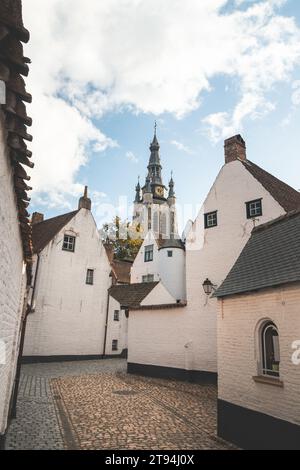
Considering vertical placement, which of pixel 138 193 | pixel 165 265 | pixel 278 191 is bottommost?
pixel 165 265

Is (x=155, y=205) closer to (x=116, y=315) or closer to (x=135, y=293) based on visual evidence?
(x=116, y=315)

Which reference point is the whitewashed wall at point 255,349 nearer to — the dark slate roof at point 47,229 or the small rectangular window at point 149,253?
→ the dark slate roof at point 47,229

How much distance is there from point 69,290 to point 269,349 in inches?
657

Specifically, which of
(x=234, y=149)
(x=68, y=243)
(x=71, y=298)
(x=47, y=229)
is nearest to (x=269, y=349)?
(x=234, y=149)

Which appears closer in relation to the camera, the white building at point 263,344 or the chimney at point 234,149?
the white building at point 263,344

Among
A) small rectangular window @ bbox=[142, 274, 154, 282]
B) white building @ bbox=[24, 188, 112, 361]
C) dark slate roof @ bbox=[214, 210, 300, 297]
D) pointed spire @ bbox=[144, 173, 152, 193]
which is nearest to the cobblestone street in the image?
dark slate roof @ bbox=[214, 210, 300, 297]

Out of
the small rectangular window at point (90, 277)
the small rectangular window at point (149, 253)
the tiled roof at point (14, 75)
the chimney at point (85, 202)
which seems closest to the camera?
the tiled roof at point (14, 75)

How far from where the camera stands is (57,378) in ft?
48.6

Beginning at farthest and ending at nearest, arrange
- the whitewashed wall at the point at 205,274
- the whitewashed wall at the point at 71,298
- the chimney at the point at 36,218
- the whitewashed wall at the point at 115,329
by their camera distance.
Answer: the chimney at the point at 36,218 < the whitewashed wall at the point at 115,329 < the whitewashed wall at the point at 71,298 < the whitewashed wall at the point at 205,274

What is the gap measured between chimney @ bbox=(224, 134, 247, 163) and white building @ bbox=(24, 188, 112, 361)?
38.5 feet

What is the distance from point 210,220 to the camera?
55.3 feet

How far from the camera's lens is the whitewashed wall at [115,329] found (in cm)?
2361

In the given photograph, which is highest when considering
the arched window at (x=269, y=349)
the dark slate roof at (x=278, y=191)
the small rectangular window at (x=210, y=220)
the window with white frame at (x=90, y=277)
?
the dark slate roof at (x=278, y=191)

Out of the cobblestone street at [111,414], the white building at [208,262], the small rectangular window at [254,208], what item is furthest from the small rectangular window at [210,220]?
the cobblestone street at [111,414]
